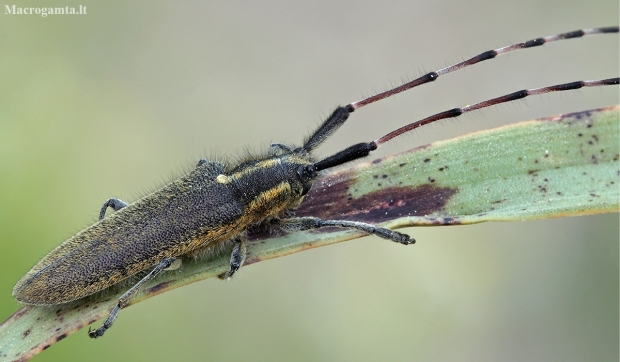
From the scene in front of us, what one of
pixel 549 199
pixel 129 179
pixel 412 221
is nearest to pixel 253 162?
pixel 412 221

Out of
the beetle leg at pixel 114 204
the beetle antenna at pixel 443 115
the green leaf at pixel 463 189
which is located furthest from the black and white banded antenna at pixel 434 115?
the beetle leg at pixel 114 204

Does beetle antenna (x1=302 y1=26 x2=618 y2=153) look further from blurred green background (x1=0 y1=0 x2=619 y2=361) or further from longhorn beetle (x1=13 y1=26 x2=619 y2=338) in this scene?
blurred green background (x1=0 y1=0 x2=619 y2=361)

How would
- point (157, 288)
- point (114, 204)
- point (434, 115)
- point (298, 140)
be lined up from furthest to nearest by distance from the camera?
point (298, 140) < point (114, 204) < point (157, 288) < point (434, 115)

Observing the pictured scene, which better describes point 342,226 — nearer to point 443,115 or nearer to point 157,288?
point 443,115

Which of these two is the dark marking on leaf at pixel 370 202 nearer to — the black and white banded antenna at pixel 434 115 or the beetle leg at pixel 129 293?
the black and white banded antenna at pixel 434 115

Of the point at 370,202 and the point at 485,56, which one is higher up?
the point at 485,56

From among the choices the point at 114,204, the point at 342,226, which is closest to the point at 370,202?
the point at 342,226

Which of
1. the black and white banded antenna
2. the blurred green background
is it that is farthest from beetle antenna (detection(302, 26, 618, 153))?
the blurred green background

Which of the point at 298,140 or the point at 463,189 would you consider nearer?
the point at 463,189
